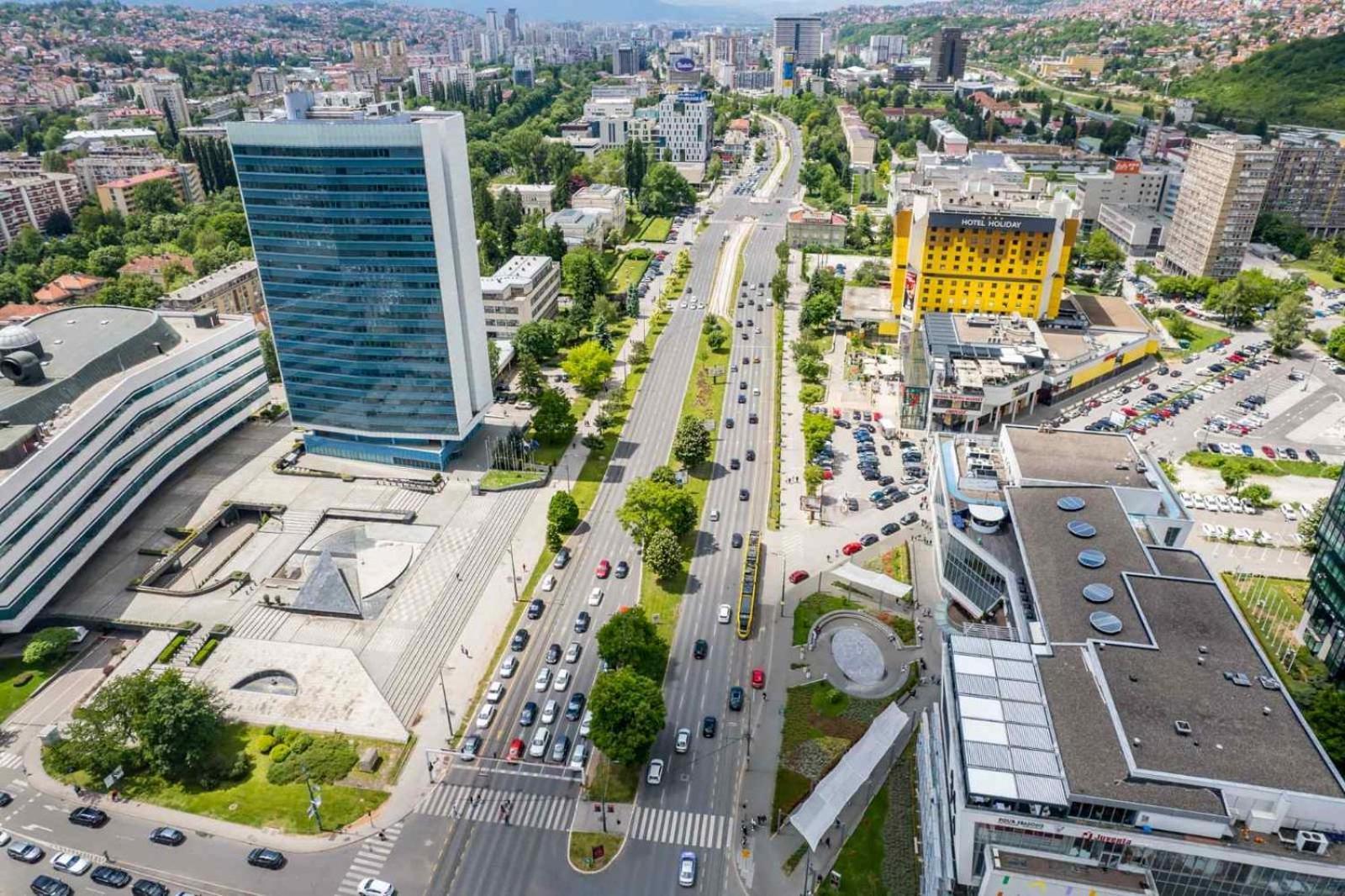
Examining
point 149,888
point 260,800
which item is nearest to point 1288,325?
point 260,800

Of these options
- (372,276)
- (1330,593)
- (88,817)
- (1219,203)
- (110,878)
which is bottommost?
(110,878)

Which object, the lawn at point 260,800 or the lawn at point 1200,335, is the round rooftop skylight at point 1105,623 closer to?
the lawn at point 260,800

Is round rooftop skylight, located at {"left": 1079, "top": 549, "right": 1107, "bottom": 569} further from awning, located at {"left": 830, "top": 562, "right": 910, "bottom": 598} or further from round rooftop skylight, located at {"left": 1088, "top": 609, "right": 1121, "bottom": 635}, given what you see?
awning, located at {"left": 830, "top": 562, "right": 910, "bottom": 598}

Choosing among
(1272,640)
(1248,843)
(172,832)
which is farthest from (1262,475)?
(172,832)

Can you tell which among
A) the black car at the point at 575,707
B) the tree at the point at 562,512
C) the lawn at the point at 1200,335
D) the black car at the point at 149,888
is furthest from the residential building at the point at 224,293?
the lawn at the point at 1200,335

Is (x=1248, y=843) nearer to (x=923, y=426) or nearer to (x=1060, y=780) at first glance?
(x=1060, y=780)

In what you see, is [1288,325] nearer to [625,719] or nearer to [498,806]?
[625,719]

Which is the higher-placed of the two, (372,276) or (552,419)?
(372,276)

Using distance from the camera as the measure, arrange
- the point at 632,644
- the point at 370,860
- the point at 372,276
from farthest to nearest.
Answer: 1. the point at 372,276
2. the point at 632,644
3. the point at 370,860
